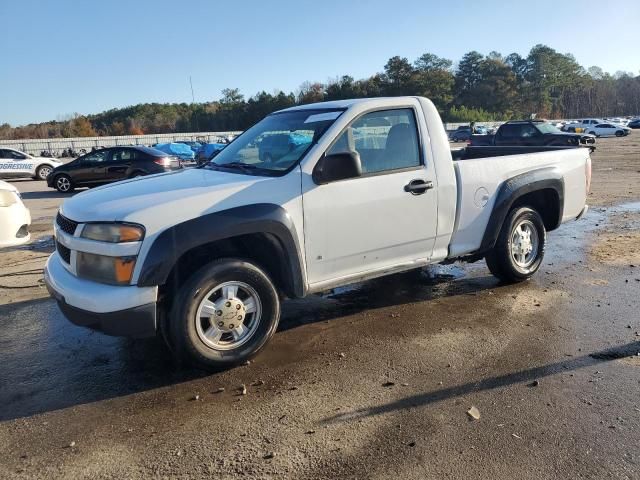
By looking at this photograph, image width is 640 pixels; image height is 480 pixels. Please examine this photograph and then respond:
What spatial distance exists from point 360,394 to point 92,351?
7.62 ft

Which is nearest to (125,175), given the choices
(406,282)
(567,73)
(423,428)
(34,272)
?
(34,272)

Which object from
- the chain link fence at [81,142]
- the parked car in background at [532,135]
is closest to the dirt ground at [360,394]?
the parked car in background at [532,135]

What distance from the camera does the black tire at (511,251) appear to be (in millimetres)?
5570

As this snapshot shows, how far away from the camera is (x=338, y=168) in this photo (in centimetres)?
402

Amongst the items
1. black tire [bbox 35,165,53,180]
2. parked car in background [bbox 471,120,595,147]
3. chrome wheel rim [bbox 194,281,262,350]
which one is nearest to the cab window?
chrome wheel rim [bbox 194,281,262,350]

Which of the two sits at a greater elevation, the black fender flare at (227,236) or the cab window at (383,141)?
the cab window at (383,141)

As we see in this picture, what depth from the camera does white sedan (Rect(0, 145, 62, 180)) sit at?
22828mm

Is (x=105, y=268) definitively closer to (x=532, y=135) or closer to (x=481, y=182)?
(x=481, y=182)

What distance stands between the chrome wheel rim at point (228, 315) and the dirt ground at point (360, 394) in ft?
0.82

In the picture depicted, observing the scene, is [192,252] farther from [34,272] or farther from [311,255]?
[34,272]

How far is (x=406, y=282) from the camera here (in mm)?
6133

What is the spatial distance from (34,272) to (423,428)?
574cm

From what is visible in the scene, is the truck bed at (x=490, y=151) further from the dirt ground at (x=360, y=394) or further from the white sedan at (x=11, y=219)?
the white sedan at (x=11, y=219)

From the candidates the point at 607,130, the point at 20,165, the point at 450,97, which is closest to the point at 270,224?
the point at 20,165
